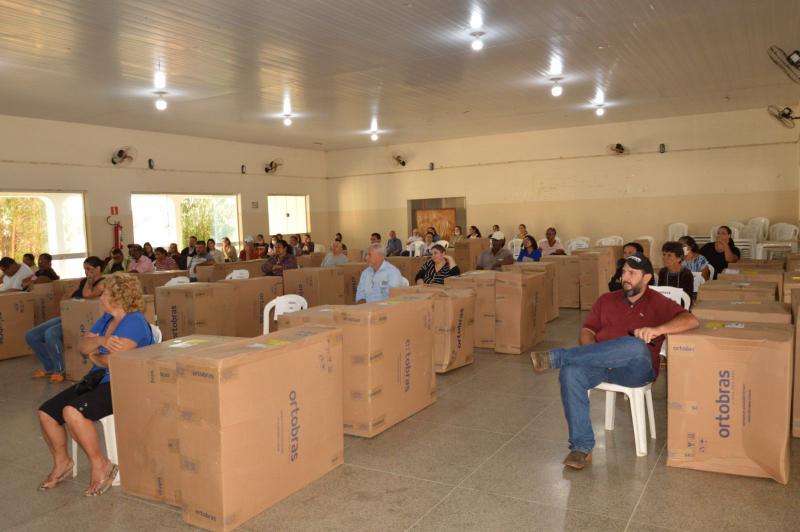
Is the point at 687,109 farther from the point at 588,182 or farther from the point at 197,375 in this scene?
the point at 197,375

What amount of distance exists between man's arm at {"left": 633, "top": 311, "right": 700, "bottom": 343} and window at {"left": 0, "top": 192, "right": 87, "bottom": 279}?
1070 centimetres

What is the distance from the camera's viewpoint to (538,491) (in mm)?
3086

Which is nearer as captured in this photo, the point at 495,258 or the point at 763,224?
the point at 495,258

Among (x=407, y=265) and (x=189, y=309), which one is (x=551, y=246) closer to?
(x=407, y=265)

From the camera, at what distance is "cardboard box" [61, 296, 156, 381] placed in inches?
221

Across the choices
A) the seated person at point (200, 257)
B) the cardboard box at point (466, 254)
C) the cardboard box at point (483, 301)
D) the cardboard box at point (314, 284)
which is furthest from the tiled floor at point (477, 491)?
the cardboard box at point (466, 254)

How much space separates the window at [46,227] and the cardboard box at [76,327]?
600 cm

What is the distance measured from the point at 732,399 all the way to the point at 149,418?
9.47 ft

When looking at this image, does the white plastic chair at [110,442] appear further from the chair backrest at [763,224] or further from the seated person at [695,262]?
the chair backrest at [763,224]

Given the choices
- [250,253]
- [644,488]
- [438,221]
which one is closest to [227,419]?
A: [644,488]

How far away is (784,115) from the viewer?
10.9 meters

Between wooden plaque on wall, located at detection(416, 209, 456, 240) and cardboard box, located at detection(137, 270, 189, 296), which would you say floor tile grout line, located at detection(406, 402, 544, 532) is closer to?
cardboard box, located at detection(137, 270, 189, 296)

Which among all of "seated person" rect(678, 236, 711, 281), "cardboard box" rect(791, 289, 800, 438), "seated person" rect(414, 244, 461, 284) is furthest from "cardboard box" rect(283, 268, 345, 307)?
"cardboard box" rect(791, 289, 800, 438)

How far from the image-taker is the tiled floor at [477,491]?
279 cm
